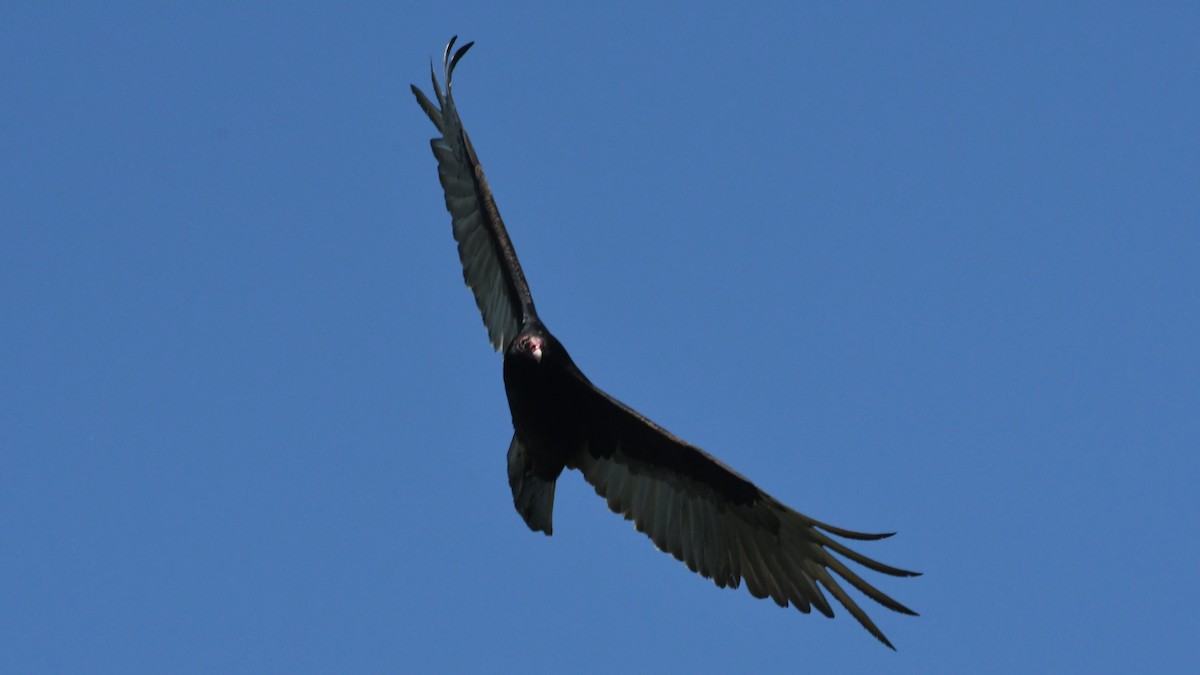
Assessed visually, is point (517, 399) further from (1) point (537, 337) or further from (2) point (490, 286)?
(2) point (490, 286)

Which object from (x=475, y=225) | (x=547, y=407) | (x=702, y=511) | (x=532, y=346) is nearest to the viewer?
(x=532, y=346)

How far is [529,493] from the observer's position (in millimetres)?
11570

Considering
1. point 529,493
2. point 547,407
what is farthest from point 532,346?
point 529,493

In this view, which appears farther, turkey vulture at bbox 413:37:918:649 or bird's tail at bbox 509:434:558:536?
bird's tail at bbox 509:434:558:536

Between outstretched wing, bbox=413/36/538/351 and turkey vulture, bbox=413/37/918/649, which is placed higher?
outstretched wing, bbox=413/36/538/351

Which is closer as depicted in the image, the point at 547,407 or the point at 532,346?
the point at 532,346

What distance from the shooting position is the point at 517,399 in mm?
10953

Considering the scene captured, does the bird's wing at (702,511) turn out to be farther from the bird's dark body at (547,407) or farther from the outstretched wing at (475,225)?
the outstretched wing at (475,225)

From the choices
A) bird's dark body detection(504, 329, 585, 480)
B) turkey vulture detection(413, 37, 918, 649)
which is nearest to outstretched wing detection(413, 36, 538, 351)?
turkey vulture detection(413, 37, 918, 649)

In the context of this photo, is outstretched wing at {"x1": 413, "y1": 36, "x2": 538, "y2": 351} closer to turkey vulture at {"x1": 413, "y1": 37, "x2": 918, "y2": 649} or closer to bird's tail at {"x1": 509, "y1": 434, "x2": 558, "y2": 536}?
turkey vulture at {"x1": 413, "y1": 37, "x2": 918, "y2": 649}

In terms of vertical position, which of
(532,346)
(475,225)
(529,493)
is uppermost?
(475,225)

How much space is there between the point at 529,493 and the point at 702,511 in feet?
4.05

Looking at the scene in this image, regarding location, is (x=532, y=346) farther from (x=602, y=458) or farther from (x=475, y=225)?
(x=475, y=225)

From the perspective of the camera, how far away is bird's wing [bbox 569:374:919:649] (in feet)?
35.7
